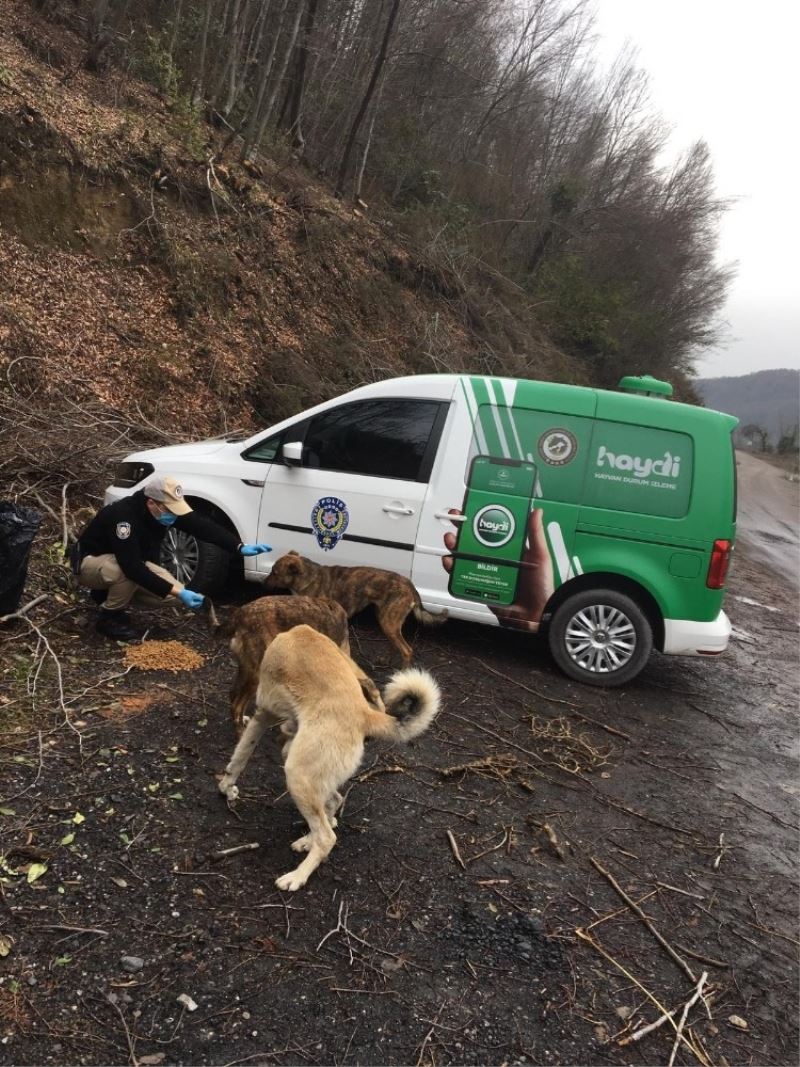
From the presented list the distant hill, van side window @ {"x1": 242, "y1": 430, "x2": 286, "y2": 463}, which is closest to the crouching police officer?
van side window @ {"x1": 242, "y1": 430, "x2": 286, "y2": 463}

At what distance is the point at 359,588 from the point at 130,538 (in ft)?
5.55

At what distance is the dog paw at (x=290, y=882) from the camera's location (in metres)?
2.99

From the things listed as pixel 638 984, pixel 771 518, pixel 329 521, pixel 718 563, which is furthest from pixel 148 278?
pixel 771 518

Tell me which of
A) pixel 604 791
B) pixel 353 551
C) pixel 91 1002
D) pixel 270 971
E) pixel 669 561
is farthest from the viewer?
pixel 353 551

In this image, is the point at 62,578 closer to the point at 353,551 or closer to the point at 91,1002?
the point at 353,551

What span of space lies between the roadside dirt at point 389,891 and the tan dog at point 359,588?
815mm

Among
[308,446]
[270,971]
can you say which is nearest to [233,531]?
[308,446]

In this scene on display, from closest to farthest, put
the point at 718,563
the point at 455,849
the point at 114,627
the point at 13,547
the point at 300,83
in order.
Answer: the point at 455,849 < the point at 13,547 < the point at 114,627 < the point at 718,563 < the point at 300,83

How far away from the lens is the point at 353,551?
5805mm

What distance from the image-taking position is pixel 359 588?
5.39 meters

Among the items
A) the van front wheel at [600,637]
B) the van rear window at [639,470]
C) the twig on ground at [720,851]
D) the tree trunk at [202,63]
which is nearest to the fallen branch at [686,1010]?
the twig on ground at [720,851]

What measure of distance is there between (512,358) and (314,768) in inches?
752

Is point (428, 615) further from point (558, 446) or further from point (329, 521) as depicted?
point (558, 446)

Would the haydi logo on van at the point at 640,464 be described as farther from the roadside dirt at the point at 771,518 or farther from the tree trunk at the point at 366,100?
the tree trunk at the point at 366,100
